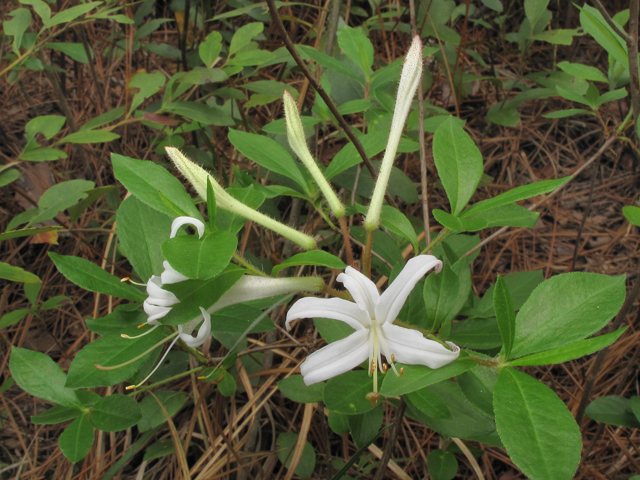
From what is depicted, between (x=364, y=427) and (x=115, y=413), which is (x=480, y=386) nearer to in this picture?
(x=364, y=427)

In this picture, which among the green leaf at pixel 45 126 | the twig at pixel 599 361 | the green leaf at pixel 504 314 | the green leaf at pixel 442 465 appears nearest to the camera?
the green leaf at pixel 504 314

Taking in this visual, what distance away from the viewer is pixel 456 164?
111 centimetres

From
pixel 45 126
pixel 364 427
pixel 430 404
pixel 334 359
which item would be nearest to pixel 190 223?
pixel 334 359

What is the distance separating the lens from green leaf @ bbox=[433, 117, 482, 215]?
108 centimetres

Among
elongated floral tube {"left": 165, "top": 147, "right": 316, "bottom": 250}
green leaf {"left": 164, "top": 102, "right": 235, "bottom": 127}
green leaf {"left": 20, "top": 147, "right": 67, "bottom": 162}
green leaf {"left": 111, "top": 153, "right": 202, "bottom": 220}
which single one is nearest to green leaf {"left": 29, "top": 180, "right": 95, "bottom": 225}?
green leaf {"left": 20, "top": 147, "right": 67, "bottom": 162}

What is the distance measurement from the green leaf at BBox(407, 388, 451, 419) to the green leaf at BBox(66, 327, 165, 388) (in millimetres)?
559

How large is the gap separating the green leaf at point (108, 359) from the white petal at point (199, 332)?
135 millimetres

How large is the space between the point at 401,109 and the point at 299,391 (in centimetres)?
77

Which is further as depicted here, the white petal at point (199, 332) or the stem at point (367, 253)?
the stem at point (367, 253)

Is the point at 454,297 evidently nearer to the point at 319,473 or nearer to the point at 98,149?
the point at 319,473

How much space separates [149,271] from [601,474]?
68.0 inches

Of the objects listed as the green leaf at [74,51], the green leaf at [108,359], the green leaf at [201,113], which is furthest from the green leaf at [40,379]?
the green leaf at [74,51]

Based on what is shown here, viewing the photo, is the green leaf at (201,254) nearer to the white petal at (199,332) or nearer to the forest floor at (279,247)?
the white petal at (199,332)

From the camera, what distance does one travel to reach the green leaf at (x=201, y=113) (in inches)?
75.8
